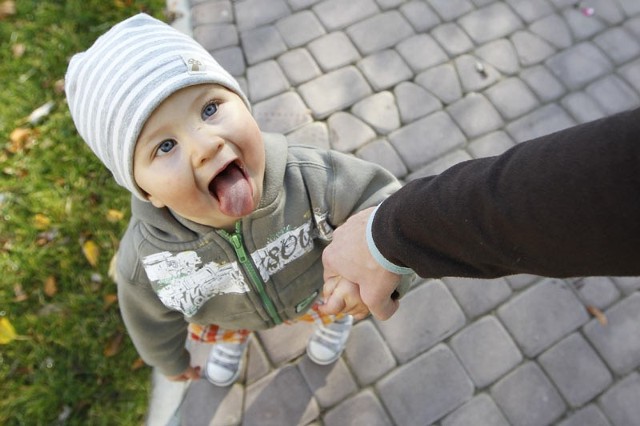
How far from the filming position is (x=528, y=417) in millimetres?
2289

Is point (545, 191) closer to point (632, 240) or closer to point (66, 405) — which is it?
point (632, 240)

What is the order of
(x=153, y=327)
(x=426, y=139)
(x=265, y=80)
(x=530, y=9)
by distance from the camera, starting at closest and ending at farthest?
(x=153, y=327), (x=426, y=139), (x=265, y=80), (x=530, y=9)

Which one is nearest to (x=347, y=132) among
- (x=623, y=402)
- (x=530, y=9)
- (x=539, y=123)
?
(x=539, y=123)

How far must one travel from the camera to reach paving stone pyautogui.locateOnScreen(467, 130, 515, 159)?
293cm

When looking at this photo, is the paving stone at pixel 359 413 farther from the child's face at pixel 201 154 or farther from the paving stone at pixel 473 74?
the paving stone at pixel 473 74

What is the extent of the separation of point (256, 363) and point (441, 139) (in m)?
1.62

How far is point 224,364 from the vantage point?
235cm

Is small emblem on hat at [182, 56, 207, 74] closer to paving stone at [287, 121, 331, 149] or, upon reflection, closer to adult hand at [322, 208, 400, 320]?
adult hand at [322, 208, 400, 320]

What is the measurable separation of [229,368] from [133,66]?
1.48 meters

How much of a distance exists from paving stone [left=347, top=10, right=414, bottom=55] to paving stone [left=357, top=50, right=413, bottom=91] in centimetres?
6

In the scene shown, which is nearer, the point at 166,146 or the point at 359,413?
the point at 166,146

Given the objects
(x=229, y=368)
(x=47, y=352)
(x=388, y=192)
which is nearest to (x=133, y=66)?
(x=388, y=192)

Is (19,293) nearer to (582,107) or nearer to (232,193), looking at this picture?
(232,193)

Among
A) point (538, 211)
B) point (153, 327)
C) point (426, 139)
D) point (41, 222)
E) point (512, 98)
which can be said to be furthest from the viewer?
point (512, 98)
